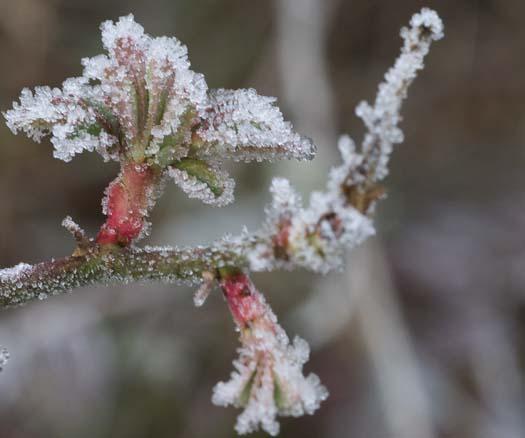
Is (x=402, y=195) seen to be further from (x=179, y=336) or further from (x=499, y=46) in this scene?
(x=179, y=336)

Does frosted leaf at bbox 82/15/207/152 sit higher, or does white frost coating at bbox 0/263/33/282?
frosted leaf at bbox 82/15/207/152

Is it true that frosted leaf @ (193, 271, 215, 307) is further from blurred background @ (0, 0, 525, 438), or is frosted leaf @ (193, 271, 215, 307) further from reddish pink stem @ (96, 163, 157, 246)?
blurred background @ (0, 0, 525, 438)

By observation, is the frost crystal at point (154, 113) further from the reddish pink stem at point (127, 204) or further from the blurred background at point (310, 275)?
the blurred background at point (310, 275)

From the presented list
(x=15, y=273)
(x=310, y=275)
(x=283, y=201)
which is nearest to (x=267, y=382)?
(x=283, y=201)

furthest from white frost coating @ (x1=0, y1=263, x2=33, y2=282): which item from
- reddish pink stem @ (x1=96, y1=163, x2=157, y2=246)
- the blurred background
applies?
the blurred background

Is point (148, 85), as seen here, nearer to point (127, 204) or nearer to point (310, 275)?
point (127, 204)

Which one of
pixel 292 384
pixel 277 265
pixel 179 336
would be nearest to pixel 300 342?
pixel 292 384

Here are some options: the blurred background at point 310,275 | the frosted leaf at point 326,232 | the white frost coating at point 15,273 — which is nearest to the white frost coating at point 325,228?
the frosted leaf at point 326,232
